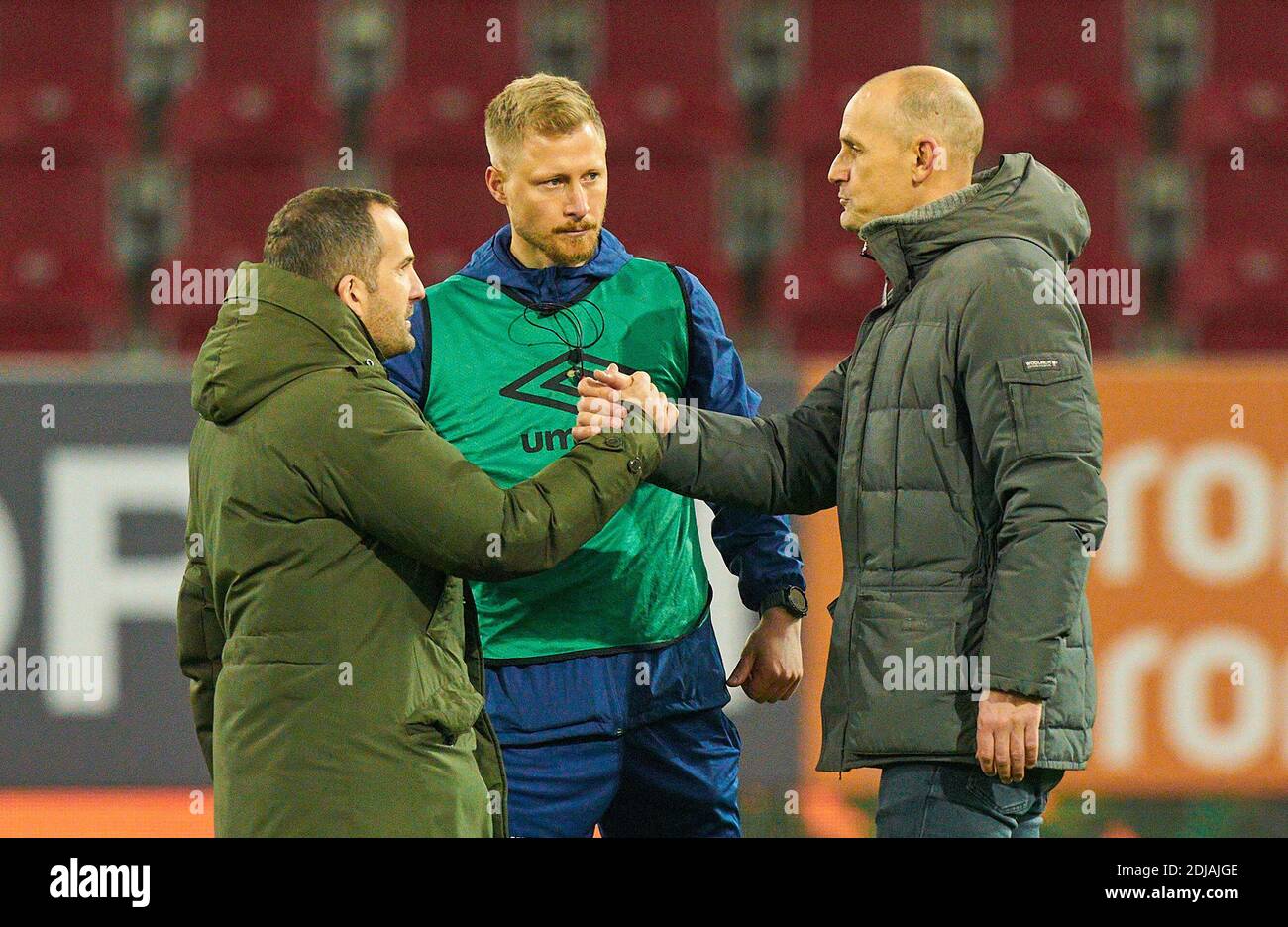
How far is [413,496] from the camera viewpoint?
2441mm

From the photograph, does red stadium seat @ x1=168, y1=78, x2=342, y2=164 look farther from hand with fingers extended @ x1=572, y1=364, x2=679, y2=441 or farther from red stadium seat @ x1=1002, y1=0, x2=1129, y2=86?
hand with fingers extended @ x1=572, y1=364, x2=679, y2=441

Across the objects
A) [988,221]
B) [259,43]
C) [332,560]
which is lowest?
[332,560]

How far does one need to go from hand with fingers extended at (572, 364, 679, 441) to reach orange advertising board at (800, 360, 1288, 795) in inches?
78.9

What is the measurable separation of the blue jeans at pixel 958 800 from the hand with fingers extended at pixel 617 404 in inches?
28.0

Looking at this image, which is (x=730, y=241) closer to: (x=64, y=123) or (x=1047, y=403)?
(x=64, y=123)

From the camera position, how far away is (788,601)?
318 centimetres

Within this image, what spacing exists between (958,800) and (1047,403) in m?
0.62

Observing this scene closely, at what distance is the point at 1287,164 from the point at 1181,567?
2.52m

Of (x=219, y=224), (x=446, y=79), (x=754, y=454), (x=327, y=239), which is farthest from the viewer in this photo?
(x=446, y=79)

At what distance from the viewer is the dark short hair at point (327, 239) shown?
8.44ft

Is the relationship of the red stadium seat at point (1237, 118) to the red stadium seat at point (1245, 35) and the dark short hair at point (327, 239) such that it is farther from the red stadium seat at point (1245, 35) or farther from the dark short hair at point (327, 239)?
the dark short hair at point (327, 239)

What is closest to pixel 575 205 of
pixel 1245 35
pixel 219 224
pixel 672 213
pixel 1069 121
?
pixel 672 213

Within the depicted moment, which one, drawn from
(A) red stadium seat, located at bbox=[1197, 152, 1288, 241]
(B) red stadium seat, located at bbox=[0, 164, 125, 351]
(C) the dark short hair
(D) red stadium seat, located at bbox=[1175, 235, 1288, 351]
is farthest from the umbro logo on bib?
(A) red stadium seat, located at bbox=[1197, 152, 1288, 241]

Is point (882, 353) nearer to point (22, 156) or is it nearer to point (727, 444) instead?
point (727, 444)
